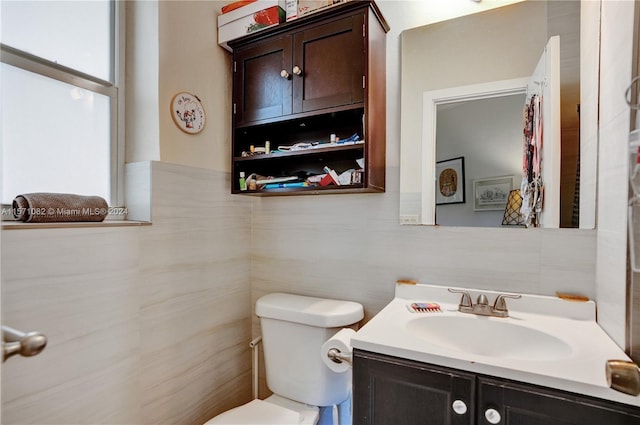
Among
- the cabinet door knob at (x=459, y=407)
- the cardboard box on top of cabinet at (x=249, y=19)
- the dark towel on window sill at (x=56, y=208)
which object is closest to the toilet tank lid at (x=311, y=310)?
the cabinet door knob at (x=459, y=407)

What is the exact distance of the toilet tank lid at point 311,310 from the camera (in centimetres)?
129

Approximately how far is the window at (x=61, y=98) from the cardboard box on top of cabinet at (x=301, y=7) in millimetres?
672

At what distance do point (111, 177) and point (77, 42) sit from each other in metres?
0.49

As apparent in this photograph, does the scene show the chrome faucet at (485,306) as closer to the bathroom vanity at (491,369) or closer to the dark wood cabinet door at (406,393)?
the bathroom vanity at (491,369)

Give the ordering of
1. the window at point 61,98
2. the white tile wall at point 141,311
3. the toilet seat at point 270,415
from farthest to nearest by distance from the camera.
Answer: the toilet seat at point 270,415
the window at point 61,98
the white tile wall at point 141,311

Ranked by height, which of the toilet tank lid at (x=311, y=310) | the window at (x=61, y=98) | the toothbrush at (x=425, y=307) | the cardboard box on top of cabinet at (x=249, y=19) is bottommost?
the toilet tank lid at (x=311, y=310)

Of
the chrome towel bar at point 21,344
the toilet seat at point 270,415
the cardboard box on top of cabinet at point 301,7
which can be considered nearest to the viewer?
the chrome towel bar at point 21,344

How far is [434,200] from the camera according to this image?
1.31 metres

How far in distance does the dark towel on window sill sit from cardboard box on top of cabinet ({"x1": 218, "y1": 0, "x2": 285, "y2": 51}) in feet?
2.97

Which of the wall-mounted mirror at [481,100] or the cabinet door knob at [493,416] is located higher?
the wall-mounted mirror at [481,100]

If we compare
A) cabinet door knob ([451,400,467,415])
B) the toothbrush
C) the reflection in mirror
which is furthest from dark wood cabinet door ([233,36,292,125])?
cabinet door knob ([451,400,467,415])

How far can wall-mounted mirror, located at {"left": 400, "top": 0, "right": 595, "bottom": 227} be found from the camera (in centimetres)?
112

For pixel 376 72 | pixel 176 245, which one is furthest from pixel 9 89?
pixel 376 72

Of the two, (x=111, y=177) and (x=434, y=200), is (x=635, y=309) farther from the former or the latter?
(x=111, y=177)
